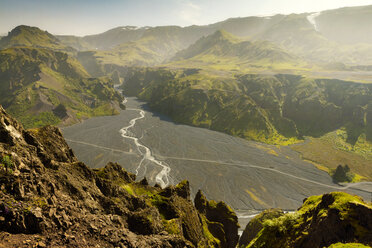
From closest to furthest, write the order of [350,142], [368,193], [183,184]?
[183,184]
[368,193]
[350,142]

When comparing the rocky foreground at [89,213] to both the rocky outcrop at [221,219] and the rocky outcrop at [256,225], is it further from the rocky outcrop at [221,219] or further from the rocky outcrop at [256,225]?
the rocky outcrop at [256,225]

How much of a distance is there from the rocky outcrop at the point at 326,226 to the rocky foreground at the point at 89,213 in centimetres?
10

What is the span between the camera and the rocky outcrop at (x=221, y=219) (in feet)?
194

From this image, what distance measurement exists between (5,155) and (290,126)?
701 ft

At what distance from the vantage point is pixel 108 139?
171250mm

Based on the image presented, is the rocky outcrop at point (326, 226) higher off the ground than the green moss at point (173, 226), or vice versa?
the rocky outcrop at point (326, 226)

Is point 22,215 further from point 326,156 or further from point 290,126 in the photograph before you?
point 290,126

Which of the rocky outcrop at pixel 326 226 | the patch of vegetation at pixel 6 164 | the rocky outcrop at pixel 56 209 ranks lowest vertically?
the rocky outcrop at pixel 326 226

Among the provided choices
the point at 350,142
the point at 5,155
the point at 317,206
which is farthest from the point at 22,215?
the point at 350,142

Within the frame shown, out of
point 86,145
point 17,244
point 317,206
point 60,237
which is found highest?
point 17,244

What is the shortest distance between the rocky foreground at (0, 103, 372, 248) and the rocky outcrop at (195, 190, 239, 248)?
916cm

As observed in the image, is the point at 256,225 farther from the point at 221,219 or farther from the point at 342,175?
the point at 342,175

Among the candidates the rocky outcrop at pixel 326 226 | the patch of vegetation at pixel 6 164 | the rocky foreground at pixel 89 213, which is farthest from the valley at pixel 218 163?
the patch of vegetation at pixel 6 164

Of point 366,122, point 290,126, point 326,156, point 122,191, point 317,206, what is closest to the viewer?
point 317,206
